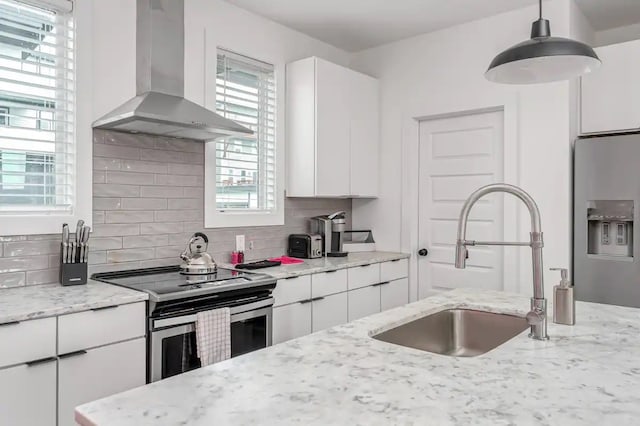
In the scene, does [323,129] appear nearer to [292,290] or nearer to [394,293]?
[292,290]

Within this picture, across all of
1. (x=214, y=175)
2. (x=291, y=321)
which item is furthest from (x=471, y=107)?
(x=291, y=321)

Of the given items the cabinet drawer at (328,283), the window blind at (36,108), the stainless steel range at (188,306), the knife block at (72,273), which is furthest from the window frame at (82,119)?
the cabinet drawer at (328,283)

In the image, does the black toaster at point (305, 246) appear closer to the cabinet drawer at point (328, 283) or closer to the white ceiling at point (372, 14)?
the cabinet drawer at point (328, 283)

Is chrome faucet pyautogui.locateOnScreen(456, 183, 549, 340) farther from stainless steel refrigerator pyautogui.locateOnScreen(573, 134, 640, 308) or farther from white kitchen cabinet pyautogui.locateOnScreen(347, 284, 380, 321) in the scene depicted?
white kitchen cabinet pyautogui.locateOnScreen(347, 284, 380, 321)

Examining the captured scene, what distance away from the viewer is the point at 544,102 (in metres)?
3.41

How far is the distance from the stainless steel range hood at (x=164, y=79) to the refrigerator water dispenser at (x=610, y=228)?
233 cm

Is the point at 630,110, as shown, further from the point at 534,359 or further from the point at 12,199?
the point at 12,199

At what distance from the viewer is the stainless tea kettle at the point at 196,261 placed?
282 cm

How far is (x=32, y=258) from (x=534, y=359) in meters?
2.36

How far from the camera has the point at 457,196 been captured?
12.9ft

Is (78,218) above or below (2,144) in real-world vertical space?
below

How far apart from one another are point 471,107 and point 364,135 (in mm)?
921

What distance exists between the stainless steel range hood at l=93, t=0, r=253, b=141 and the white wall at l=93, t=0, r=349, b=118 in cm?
8

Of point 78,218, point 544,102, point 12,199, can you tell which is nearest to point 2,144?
point 12,199
